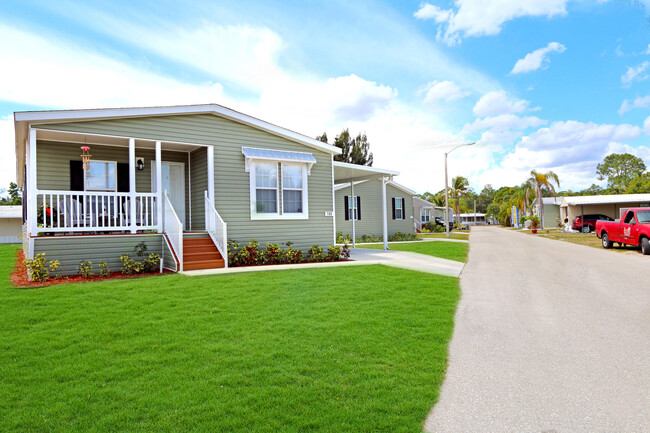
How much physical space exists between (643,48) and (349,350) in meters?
19.8

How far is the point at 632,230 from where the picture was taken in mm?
15680

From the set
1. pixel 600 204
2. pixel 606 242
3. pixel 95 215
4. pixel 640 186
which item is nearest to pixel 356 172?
pixel 95 215

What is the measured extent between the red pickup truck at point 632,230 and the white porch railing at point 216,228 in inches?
612

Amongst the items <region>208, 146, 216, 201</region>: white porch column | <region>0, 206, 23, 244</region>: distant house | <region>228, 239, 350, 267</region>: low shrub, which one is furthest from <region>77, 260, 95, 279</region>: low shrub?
<region>0, 206, 23, 244</region>: distant house

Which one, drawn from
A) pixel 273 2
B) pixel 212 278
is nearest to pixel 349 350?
pixel 212 278

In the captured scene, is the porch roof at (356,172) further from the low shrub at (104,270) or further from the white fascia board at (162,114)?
the low shrub at (104,270)

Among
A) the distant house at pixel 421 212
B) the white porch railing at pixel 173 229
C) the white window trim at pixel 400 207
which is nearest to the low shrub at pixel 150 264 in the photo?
the white porch railing at pixel 173 229

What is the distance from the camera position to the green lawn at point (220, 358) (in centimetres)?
295

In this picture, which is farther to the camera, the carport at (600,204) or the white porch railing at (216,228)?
the carport at (600,204)

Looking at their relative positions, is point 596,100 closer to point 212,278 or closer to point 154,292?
point 212,278

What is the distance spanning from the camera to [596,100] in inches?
725

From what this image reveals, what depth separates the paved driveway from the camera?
2994 mm

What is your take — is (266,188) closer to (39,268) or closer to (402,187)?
(39,268)

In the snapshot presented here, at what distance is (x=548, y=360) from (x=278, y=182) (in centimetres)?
945
